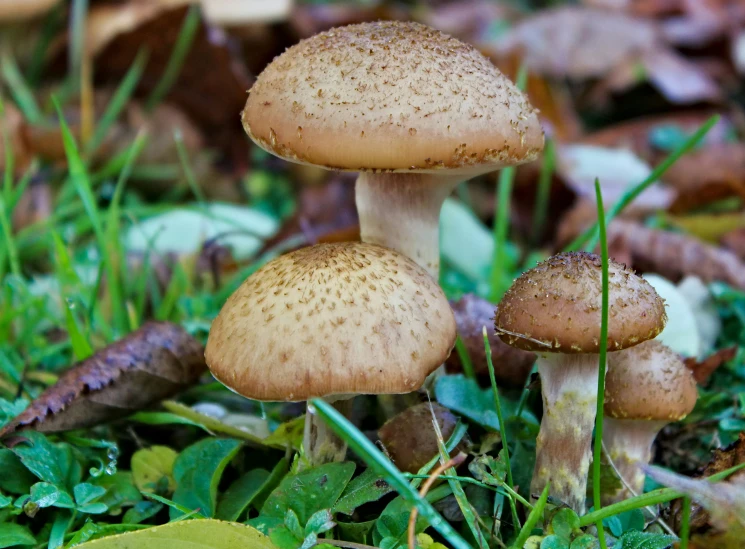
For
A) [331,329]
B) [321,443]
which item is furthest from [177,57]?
[331,329]

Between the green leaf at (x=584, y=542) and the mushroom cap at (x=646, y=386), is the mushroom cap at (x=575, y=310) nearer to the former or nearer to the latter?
the mushroom cap at (x=646, y=386)

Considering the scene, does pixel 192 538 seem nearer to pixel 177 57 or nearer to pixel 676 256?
pixel 676 256

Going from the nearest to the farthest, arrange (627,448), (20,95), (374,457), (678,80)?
(374,457) < (627,448) < (20,95) < (678,80)

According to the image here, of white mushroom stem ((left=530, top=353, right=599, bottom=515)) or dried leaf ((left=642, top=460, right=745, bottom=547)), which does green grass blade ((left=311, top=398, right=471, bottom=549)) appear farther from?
white mushroom stem ((left=530, top=353, right=599, bottom=515))

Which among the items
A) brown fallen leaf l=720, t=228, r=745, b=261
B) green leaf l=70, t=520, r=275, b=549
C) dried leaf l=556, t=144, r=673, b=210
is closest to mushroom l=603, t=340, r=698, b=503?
green leaf l=70, t=520, r=275, b=549

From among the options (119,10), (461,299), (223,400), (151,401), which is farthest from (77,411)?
(119,10)

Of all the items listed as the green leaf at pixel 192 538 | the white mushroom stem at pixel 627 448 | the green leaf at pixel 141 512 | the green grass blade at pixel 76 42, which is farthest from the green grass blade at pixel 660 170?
the green grass blade at pixel 76 42
